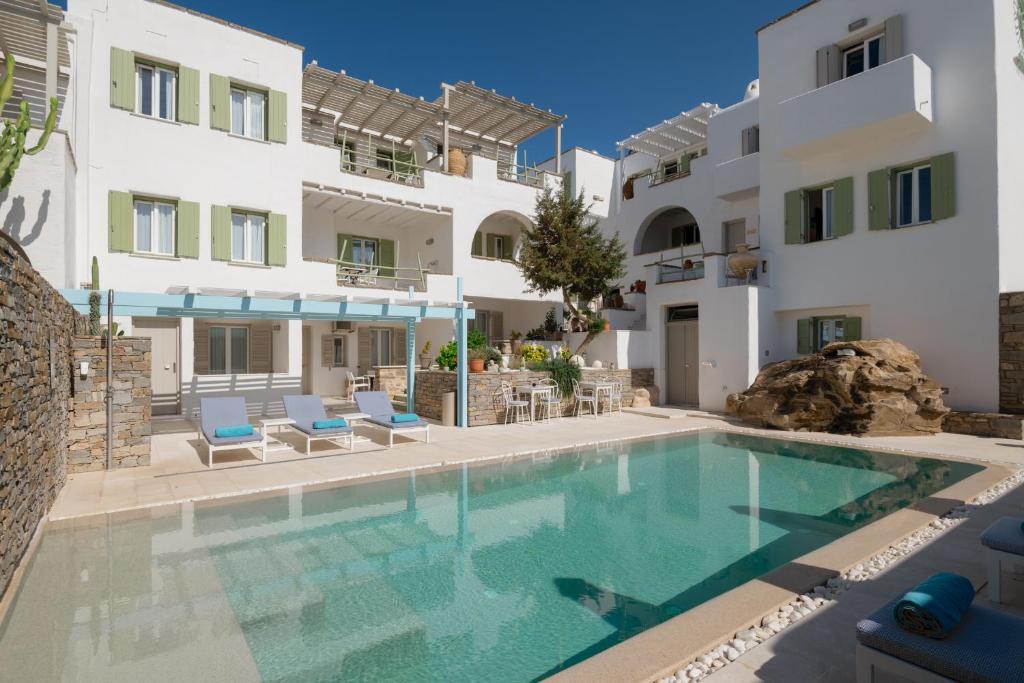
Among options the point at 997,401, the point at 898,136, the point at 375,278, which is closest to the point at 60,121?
the point at 375,278

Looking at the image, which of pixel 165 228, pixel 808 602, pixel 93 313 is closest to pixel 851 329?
pixel 808 602

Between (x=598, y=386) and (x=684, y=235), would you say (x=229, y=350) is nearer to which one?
(x=598, y=386)

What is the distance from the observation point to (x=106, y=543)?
18.7 feet

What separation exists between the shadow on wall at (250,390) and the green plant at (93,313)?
17.1ft

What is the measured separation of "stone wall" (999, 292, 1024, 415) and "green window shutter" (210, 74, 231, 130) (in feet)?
59.8

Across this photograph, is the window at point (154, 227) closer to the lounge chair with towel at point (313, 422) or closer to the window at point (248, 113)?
the window at point (248, 113)

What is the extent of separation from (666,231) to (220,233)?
16.5 meters

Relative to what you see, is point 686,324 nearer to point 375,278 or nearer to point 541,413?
point 541,413

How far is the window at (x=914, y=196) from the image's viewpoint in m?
13.1

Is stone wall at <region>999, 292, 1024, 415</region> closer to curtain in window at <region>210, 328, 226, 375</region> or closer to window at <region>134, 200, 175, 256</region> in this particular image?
curtain in window at <region>210, 328, 226, 375</region>

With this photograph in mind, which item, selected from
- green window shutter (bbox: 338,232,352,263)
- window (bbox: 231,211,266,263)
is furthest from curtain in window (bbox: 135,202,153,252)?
green window shutter (bbox: 338,232,352,263)

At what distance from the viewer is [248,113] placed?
1480 cm

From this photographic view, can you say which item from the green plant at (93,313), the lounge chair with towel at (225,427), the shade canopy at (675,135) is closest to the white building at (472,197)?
the shade canopy at (675,135)

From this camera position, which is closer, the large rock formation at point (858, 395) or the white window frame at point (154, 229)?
the large rock formation at point (858, 395)
